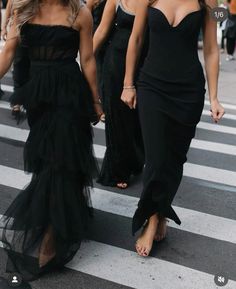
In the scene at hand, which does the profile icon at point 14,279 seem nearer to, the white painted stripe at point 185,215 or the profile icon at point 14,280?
the profile icon at point 14,280

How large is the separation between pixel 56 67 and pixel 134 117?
1.65 meters

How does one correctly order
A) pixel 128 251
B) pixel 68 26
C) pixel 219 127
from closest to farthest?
pixel 68 26
pixel 128 251
pixel 219 127

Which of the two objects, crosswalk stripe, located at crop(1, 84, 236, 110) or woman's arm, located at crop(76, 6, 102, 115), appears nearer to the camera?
woman's arm, located at crop(76, 6, 102, 115)

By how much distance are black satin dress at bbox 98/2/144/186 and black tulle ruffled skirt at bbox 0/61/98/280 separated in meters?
1.22

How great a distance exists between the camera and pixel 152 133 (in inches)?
143

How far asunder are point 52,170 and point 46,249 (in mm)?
512

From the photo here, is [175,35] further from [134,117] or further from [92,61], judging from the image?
[134,117]

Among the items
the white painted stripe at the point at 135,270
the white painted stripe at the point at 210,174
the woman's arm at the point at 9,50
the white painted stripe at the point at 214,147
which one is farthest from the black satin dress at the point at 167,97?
the white painted stripe at the point at 214,147

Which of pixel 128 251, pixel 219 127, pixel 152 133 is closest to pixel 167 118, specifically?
pixel 152 133

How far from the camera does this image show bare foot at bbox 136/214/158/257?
384cm

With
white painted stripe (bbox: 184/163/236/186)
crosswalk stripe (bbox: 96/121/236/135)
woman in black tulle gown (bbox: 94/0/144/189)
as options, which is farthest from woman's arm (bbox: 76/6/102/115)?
crosswalk stripe (bbox: 96/121/236/135)

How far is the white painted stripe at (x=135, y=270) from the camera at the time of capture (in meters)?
3.53

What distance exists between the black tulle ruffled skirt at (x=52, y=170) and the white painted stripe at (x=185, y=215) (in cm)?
103

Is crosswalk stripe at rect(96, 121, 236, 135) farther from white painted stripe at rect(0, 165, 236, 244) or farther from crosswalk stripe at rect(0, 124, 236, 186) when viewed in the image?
white painted stripe at rect(0, 165, 236, 244)
